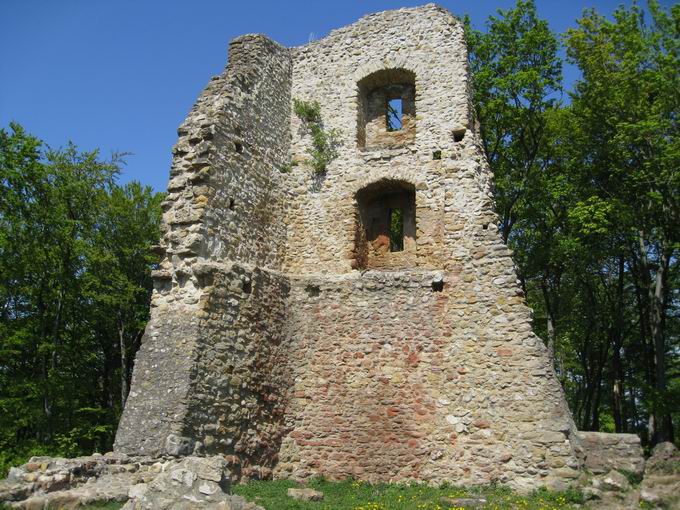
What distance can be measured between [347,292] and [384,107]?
466 cm

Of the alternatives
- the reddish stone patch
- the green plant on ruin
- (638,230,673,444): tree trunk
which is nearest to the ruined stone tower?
the reddish stone patch

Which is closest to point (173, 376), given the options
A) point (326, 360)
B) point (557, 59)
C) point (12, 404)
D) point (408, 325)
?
point (326, 360)

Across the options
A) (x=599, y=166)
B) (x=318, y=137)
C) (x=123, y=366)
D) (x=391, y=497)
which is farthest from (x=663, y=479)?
(x=123, y=366)

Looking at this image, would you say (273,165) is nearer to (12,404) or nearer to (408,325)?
(408,325)

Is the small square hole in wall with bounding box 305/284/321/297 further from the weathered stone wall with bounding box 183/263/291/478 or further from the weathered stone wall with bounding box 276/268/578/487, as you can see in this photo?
the weathered stone wall with bounding box 183/263/291/478

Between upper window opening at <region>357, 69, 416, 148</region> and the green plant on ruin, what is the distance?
59 centimetres

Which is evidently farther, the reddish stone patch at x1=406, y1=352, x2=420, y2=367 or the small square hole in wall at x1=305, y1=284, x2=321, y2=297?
the small square hole in wall at x1=305, y1=284, x2=321, y2=297

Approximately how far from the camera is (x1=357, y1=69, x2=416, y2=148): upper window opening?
1227cm

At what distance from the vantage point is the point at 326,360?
1052 centimetres

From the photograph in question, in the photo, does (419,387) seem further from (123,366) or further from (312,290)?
(123,366)

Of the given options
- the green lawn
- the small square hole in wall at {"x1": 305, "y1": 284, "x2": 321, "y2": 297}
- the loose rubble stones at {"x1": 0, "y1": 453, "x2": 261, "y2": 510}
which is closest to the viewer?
the loose rubble stones at {"x1": 0, "y1": 453, "x2": 261, "y2": 510}

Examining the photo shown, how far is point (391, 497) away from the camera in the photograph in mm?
8328

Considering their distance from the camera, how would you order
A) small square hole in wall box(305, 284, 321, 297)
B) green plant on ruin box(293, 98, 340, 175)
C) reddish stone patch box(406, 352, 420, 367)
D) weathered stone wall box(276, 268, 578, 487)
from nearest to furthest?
1. weathered stone wall box(276, 268, 578, 487)
2. reddish stone patch box(406, 352, 420, 367)
3. small square hole in wall box(305, 284, 321, 297)
4. green plant on ruin box(293, 98, 340, 175)

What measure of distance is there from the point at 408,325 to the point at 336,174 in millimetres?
3702
